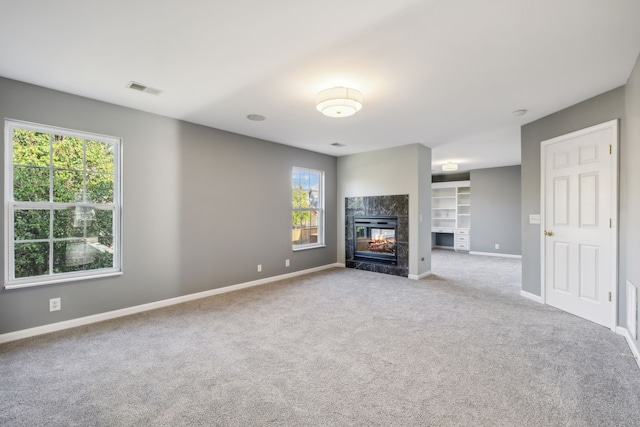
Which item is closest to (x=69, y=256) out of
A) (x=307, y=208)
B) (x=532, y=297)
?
(x=307, y=208)

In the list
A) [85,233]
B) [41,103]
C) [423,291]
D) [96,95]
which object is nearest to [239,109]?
[96,95]

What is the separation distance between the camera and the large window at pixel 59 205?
2.92 metres

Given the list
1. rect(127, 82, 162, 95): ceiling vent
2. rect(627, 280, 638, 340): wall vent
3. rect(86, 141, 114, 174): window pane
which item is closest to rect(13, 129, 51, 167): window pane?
rect(86, 141, 114, 174): window pane

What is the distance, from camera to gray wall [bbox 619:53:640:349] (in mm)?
2510

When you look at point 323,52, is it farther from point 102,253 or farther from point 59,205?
point 102,253

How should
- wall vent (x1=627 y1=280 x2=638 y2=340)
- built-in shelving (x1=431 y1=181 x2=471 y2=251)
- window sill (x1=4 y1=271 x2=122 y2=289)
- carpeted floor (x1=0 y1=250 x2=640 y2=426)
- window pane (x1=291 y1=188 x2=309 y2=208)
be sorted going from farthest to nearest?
built-in shelving (x1=431 y1=181 x2=471 y2=251)
window pane (x1=291 y1=188 x2=309 y2=208)
window sill (x1=4 y1=271 x2=122 y2=289)
wall vent (x1=627 y1=280 x2=638 y2=340)
carpeted floor (x1=0 y1=250 x2=640 y2=426)

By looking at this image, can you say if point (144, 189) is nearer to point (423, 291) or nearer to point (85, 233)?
point (85, 233)

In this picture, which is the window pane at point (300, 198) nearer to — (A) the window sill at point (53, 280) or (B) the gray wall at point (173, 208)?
(B) the gray wall at point (173, 208)

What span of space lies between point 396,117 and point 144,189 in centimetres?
336

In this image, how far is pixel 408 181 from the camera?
553 cm

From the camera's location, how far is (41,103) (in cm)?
301

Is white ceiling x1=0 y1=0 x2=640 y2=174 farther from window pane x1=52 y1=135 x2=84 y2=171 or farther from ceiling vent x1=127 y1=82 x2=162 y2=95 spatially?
window pane x1=52 y1=135 x2=84 y2=171

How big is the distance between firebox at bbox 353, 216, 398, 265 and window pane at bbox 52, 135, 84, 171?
15.2ft

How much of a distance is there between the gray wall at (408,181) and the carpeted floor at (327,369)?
1744 mm
